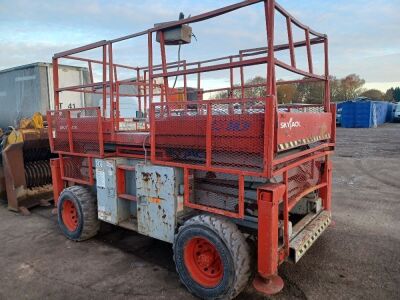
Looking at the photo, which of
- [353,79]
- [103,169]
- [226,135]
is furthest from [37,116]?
[353,79]

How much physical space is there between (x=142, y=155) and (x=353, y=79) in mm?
55708

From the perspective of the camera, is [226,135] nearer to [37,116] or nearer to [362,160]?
[37,116]

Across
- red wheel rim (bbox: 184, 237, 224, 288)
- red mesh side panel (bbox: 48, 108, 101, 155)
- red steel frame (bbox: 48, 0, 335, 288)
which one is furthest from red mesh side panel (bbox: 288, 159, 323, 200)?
red mesh side panel (bbox: 48, 108, 101, 155)

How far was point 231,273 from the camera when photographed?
10.6 ft

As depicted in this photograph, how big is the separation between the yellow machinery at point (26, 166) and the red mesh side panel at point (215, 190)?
4.10 meters

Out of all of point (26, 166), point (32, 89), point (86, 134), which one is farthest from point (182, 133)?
point (32, 89)

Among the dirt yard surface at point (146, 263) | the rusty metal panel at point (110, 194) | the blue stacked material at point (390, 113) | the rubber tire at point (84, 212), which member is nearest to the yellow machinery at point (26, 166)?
the dirt yard surface at point (146, 263)

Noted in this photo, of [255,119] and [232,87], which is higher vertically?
[232,87]

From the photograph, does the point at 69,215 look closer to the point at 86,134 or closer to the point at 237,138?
the point at 86,134

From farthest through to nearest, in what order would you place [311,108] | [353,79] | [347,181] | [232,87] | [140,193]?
[353,79], [347,181], [232,87], [311,108], [140,193]

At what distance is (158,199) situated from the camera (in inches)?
152

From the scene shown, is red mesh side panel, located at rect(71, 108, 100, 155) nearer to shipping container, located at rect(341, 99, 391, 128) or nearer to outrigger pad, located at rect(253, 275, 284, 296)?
outrigger pad, located at rect(253, 275, 284, 296)

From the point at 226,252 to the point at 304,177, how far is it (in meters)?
1.71

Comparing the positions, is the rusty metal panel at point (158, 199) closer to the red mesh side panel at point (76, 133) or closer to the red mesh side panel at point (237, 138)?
the red mesh side panel at point (237, 138)
